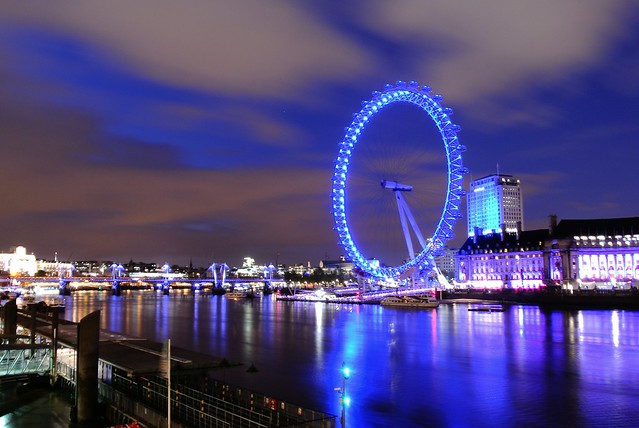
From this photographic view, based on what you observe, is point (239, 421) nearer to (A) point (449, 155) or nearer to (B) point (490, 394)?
(B) point (490, 394)

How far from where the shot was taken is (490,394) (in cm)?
2212

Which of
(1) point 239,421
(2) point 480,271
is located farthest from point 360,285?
(1) point 239,421

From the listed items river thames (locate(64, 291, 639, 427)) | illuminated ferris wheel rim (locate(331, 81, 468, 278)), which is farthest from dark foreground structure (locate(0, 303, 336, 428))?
illuminated ferris wheel rim (locate(331, 81, 468, 278))

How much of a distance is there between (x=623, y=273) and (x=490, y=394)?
78396 millimetres

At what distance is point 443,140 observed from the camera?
5794cm

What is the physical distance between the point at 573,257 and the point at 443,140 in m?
45.3

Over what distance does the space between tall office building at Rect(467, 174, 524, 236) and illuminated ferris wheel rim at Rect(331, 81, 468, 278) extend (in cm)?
7617

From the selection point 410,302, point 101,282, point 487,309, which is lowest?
point 487,309

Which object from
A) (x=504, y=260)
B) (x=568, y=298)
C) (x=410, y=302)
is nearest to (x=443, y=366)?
(x=410, y=302)

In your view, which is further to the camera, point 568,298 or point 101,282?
point 101,282

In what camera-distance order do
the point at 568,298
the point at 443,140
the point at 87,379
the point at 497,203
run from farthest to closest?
the point at 497,203, the point at 568,298, the point at 443,140, the point at 87,379

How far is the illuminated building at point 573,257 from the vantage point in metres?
89.5

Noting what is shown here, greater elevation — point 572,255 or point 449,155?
point 449,155

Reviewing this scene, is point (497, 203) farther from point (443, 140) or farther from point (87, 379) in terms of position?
point (87, 379)
